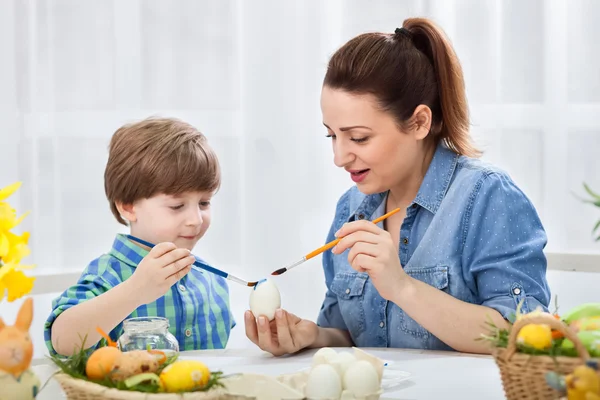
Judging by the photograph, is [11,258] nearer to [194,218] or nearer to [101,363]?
[101,363]

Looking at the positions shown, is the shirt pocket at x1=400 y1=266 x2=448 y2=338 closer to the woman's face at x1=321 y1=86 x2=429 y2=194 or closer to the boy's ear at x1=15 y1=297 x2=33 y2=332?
the woman's face at x1=321 y1=86 x2=429 y2=194

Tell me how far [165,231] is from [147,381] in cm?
77

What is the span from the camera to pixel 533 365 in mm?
894

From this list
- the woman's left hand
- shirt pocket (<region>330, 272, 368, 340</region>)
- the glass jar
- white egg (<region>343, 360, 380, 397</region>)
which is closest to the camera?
white egg (<region>343, 360, 380, 397</region>)

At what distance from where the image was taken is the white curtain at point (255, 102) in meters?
2.18

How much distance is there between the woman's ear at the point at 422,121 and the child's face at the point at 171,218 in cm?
46

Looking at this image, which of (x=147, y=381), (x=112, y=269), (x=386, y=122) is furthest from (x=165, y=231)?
(x=147, y=381)

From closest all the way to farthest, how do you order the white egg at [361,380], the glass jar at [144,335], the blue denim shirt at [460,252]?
the white egg at [361,380], the glass jar at [144,335], the blue denim shirt at [460,252]

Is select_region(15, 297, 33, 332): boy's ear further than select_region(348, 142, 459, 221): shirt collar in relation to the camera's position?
No

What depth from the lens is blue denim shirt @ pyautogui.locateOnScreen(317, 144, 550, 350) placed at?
149cm

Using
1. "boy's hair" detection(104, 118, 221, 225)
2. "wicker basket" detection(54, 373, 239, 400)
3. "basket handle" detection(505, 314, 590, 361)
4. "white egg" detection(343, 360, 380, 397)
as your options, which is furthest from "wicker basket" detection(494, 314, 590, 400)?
"boy's hair" detection(104, 118, 221, 225)

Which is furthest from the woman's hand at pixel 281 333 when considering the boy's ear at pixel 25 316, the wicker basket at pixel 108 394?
the boy's ear at pixel 25 316

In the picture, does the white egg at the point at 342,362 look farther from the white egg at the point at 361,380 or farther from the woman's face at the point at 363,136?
the woman's face at the point at 363,136

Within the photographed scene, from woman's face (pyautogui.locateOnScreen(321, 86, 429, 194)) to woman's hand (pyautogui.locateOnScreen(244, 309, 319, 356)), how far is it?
0.32 m
